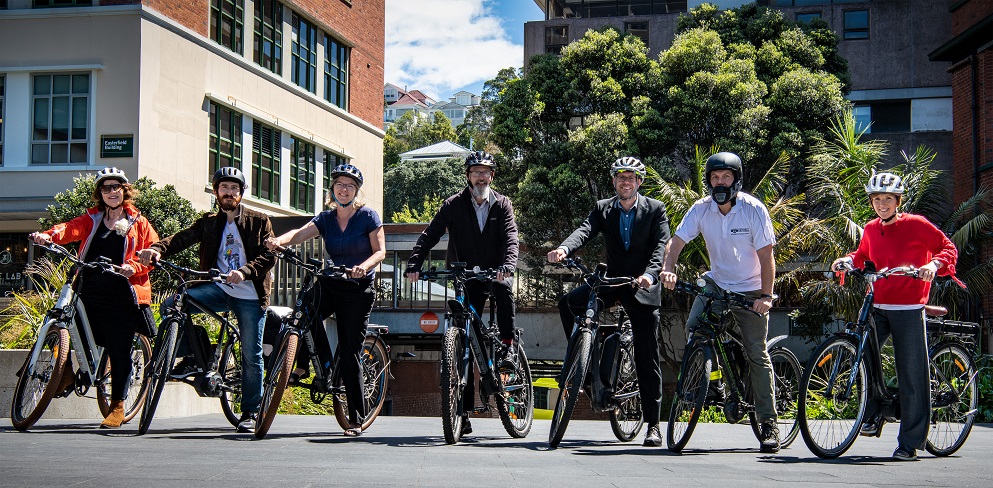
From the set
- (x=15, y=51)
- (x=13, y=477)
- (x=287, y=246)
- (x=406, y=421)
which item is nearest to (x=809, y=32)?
(x=15, y=51)

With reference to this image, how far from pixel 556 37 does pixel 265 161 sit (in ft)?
61.9

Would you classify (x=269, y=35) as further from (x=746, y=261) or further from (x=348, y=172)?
(x=746, y=261)

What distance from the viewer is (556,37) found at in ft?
161

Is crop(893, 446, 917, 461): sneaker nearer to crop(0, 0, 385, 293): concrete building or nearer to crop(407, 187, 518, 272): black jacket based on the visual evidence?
crop(407, 187, 518, 272): black jacket

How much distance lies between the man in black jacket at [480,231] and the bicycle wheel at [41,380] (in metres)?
2.52

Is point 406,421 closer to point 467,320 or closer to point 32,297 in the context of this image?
point 467,320

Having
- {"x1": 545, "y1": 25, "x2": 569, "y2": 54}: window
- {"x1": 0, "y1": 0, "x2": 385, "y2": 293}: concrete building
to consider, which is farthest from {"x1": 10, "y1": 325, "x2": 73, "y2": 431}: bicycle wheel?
{"x1": 545, "y1": 25, "x2": 569, "y2": 54}: window

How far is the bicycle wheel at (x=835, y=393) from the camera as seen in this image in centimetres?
707

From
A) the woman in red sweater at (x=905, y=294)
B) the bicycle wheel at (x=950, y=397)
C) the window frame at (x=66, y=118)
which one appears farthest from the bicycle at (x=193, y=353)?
the window frame at (x=66, y=118)

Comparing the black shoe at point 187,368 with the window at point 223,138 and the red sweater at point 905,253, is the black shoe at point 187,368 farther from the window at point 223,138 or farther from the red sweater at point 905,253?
the window at point 223,138

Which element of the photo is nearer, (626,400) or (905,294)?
(905,294)

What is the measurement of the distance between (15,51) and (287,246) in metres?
22.6

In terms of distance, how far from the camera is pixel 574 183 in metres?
32.0

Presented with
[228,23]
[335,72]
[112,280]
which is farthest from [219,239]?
[335,72]
